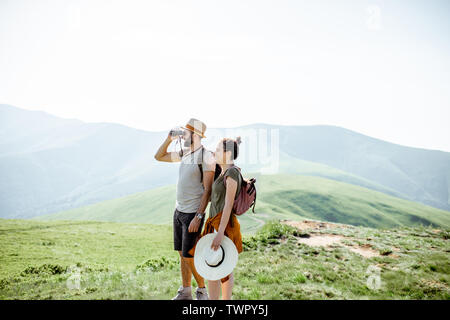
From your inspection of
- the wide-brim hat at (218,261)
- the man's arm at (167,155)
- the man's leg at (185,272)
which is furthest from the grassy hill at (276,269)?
the man's arm at (167,155)

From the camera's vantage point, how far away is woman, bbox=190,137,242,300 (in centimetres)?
370

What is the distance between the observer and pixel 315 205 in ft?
238

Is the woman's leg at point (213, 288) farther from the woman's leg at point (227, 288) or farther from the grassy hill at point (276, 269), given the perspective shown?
the grassy hill at point (276, 269)

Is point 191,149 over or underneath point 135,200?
over

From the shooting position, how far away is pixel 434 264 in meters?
7.86

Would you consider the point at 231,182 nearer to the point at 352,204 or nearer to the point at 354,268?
the point at 354,268

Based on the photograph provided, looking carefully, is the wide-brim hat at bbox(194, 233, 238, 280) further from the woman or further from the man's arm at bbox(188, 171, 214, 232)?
the man's arm at bbox(188, 171, 214, 232)

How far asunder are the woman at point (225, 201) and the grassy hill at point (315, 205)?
2252 inches

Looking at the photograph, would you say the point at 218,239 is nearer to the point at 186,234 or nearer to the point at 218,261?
the point at 218,261

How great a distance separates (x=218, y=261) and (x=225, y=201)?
0.87 meters

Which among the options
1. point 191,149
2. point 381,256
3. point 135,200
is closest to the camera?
point 191,149
